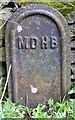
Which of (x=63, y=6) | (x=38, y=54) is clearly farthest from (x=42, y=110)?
(x=63, y=6)

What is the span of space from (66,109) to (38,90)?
10.9 inches

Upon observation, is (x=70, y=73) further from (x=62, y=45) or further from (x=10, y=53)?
(x=10, y=53)

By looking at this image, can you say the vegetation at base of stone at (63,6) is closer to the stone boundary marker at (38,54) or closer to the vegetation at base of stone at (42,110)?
the stone boundary marker at (38,54)

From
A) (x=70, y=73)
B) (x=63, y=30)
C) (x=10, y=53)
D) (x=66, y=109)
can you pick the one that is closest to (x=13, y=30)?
(x=10, y=53)

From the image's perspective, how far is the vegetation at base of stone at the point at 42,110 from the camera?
220 centimetres

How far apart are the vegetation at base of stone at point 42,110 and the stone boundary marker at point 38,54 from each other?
0.22 ft

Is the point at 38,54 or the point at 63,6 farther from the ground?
the point at 63,6

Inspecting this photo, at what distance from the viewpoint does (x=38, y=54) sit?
2.37 m

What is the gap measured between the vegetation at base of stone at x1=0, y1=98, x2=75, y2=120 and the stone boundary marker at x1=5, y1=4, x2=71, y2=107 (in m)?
0.07

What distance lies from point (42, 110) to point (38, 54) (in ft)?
1.41

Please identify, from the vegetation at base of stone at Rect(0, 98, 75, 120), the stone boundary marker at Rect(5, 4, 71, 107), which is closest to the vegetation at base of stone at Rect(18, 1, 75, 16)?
the stone boundary marker at Rect(5, 4, 71, 107)

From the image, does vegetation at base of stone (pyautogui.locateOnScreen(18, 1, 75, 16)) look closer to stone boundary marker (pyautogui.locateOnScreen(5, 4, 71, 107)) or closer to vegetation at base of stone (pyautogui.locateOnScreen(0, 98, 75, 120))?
stone boundary marker (pyautogui.locateOnScreen(5, 4, 71, 107))

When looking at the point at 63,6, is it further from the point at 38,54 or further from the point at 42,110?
the point at 42,110

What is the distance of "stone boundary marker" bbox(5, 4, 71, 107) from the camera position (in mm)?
2314
